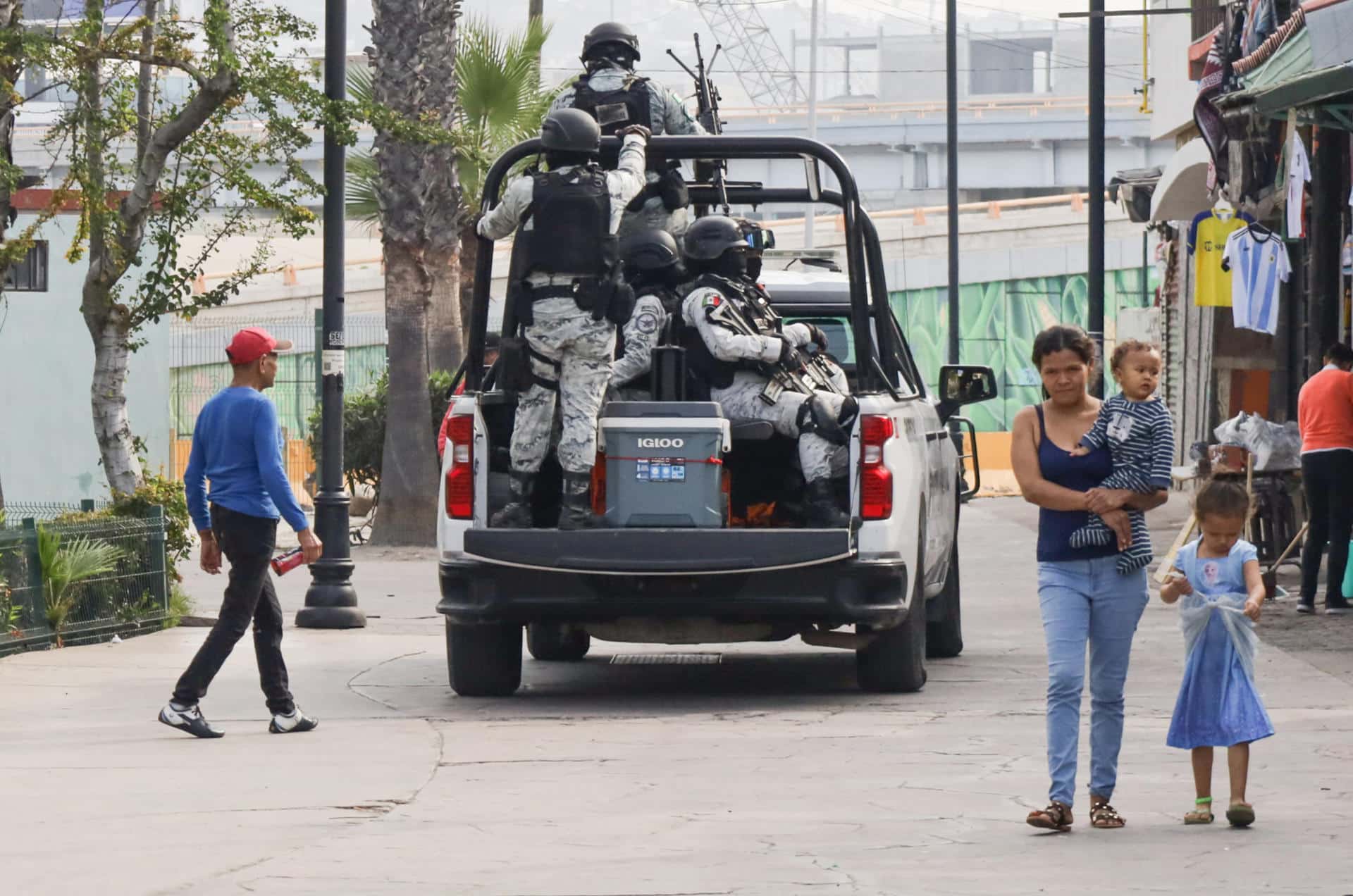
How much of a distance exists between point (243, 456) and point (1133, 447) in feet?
13.1

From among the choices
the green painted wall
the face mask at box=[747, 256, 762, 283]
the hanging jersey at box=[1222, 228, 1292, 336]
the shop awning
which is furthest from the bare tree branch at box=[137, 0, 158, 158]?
the green painted wall

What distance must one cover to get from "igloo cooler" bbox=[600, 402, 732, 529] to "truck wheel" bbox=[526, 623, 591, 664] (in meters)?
2.56

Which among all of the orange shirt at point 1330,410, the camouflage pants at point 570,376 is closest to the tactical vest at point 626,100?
the camouflage pants at point 570,376

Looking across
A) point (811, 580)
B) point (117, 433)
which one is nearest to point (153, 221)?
point (117, 433)

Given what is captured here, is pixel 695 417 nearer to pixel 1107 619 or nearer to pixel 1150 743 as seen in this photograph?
pixel 1150 743

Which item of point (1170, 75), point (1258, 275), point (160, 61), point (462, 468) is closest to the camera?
point (462, 468)

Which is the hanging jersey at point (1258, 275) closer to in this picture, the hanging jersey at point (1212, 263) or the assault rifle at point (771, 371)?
the hanging jersey at point (1212, 263)

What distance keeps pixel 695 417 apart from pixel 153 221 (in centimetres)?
617

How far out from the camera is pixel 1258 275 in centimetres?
1773

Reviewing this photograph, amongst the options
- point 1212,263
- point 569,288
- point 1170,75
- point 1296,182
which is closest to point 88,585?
point 569,288

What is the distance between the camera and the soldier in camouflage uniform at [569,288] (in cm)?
1010

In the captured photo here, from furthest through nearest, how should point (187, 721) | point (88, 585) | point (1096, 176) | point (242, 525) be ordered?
point (1096, 176) < point (88, 585) < point (242, 525) < point (187, 721)

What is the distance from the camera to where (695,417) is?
33.1 feet

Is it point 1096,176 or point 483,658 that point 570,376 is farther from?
point 1096,176
